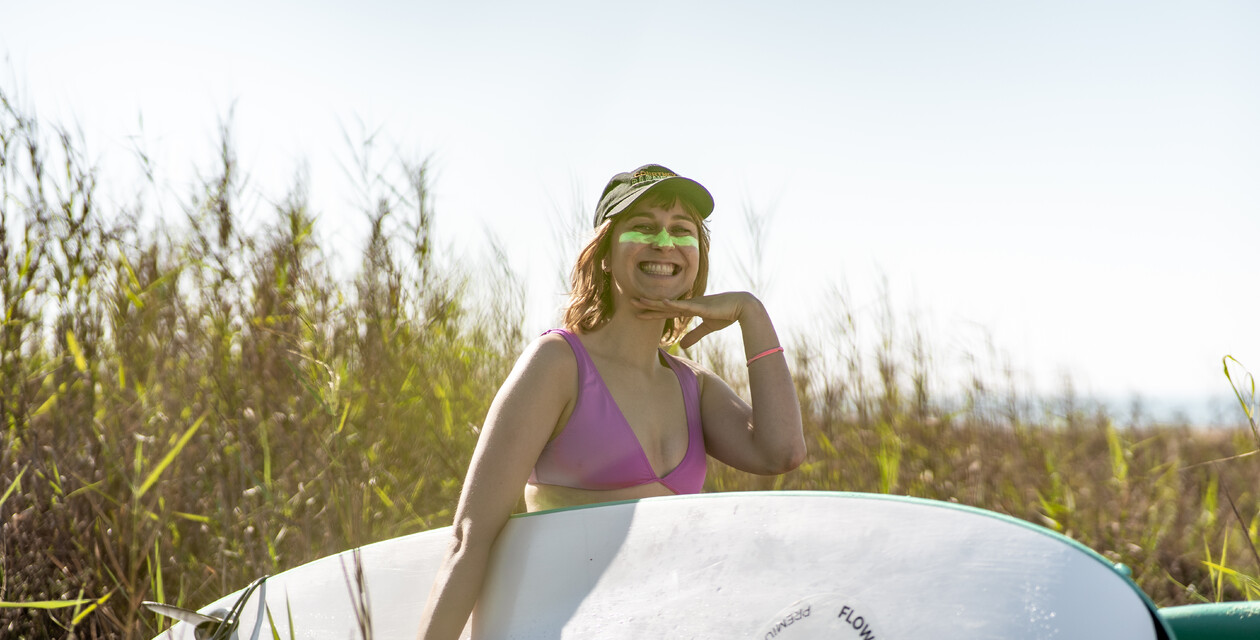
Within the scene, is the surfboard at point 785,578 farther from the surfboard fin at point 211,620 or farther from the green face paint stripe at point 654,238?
the green face paint stripe at point 654,238

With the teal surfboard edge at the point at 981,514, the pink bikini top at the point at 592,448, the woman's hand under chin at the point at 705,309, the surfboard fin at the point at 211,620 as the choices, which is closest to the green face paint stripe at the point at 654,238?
the woman's hand under chin at the point at 705,309

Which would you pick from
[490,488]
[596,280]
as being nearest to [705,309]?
[596,280]

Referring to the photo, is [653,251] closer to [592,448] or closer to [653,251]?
[653,251]

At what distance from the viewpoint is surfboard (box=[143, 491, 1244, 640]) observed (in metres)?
1.15

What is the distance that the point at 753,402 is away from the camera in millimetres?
1819

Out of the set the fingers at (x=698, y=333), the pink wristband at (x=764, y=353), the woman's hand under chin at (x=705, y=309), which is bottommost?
the pink wristband at (x=764, y=353)

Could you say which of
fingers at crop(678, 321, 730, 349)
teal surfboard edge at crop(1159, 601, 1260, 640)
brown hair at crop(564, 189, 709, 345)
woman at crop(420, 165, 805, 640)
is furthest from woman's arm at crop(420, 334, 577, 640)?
teal surfboard edge at crop(1159, 601, 1260, 640)

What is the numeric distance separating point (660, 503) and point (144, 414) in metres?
1.60

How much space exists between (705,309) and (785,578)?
668 mm

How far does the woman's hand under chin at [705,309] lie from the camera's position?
1.74m

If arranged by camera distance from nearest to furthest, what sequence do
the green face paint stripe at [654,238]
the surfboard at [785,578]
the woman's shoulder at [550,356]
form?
the surfboard at [785,578], the woman's shoulder at [550,356], the green face paint stripe at [654,238]

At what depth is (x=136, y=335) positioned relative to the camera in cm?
243

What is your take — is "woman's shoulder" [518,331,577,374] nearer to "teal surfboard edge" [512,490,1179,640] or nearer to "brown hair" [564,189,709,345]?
"brown hair" [564,189,709,345]

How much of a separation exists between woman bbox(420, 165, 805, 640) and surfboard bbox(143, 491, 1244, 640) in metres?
0.10
